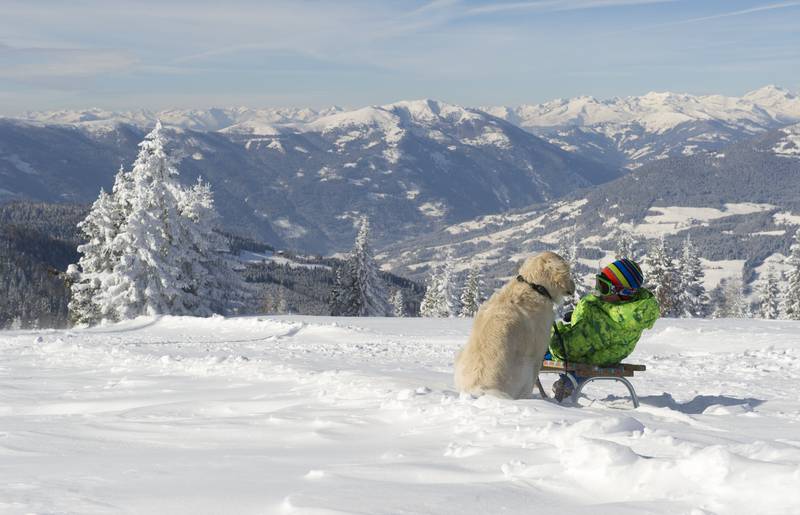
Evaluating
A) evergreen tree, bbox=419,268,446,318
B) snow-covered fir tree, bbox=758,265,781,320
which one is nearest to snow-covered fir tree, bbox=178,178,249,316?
evergreen tree, bbox=419,268,446,318

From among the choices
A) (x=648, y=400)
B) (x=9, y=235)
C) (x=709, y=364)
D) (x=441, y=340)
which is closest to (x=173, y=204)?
(x=441, y=340)

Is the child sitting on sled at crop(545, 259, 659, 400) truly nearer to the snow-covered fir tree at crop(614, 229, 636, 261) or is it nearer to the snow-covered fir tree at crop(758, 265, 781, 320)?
the snow-covered fir tree at crop(614, 229, 636, 261)

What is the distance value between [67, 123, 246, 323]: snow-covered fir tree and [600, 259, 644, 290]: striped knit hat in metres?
27.3

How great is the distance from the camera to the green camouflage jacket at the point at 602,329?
22.0 ft

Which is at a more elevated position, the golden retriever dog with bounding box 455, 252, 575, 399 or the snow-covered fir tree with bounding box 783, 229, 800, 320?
the golden retriever dog with bounding box 455, 252, 575, 399

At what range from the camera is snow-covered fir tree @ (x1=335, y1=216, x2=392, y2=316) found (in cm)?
4603

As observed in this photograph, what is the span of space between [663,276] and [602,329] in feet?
145

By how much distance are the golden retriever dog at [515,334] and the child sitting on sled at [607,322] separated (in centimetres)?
63

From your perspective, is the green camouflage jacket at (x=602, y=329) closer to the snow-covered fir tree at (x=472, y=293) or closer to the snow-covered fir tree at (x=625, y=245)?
the snow-covered fir tree at (x=625, y=245)

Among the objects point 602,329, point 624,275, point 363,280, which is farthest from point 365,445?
point 363,280

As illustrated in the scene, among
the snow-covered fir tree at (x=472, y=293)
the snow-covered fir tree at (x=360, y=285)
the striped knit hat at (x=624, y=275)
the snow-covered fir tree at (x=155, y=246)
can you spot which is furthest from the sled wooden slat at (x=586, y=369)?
the snow-covered fir tree at (x=472, y=293)

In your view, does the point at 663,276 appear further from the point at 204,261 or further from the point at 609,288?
the point at 609,288

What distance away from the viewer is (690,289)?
49531 millimetres

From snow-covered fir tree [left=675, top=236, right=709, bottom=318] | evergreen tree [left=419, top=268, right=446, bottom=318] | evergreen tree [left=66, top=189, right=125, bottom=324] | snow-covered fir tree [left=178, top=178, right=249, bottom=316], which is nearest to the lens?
snow-covered fir tree [left=178, top=178, right=249, bottom=316]
